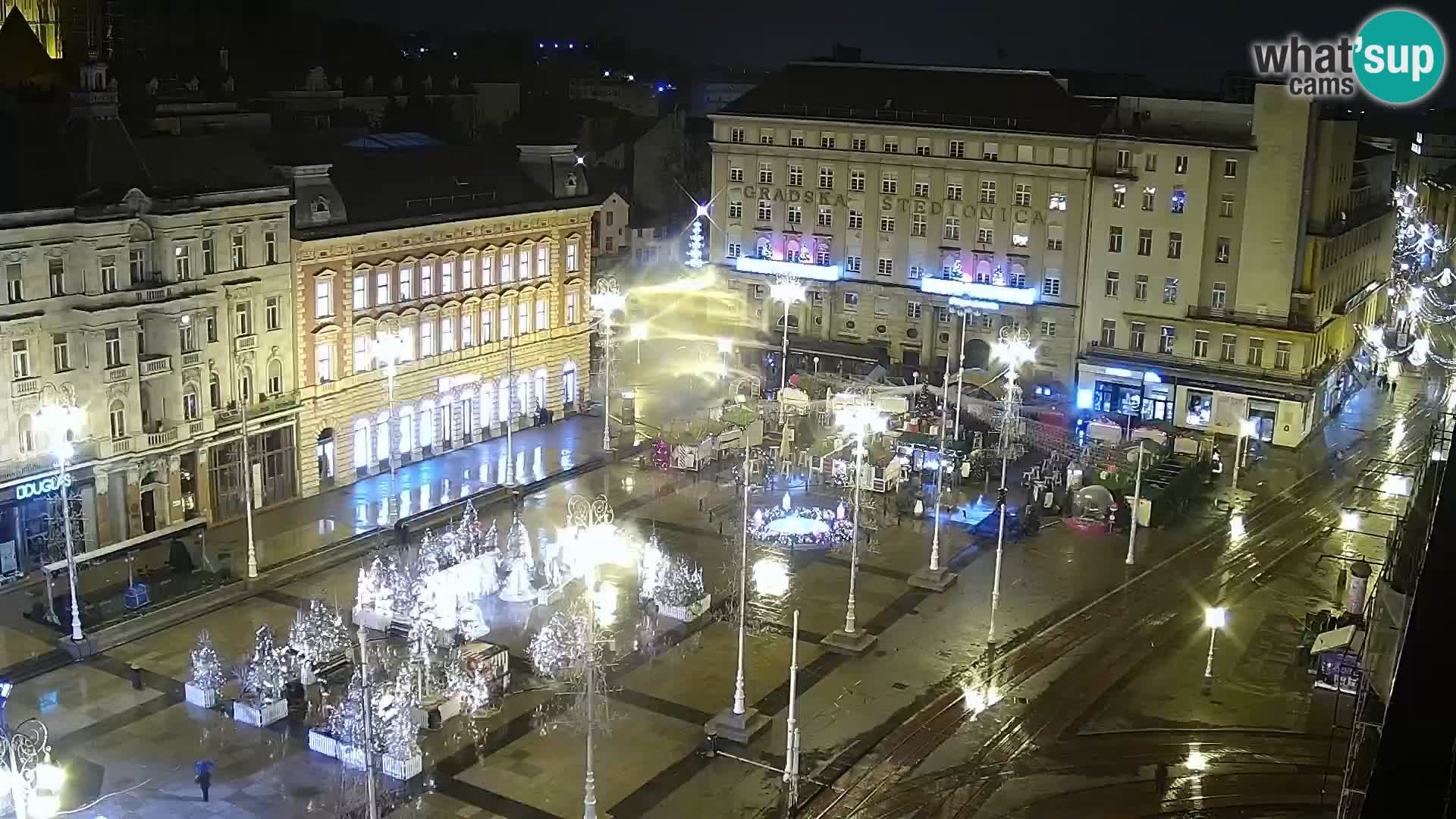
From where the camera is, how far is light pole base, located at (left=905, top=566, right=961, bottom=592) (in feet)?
176

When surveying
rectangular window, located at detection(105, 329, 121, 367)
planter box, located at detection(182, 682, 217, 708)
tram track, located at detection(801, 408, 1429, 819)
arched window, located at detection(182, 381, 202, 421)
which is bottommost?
tram track, located at detection(801, 408, 1429, 819)

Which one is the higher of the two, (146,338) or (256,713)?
(146,338)

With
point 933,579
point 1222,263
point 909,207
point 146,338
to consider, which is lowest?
point 933,579

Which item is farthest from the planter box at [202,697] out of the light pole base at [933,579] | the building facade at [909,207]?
the building facade at [909,207]

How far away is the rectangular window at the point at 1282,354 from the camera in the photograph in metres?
75.6

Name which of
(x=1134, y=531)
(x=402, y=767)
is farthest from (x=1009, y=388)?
(x=402, y=767)

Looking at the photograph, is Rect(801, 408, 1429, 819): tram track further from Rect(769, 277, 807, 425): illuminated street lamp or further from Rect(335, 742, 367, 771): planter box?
Rect(769, 277, 807, 425): illuminated street lamp

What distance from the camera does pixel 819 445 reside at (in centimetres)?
7144

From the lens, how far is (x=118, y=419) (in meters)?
53.8

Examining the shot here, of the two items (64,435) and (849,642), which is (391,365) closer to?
(64,435)

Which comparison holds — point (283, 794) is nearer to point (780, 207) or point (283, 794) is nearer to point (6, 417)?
point (6, 417)

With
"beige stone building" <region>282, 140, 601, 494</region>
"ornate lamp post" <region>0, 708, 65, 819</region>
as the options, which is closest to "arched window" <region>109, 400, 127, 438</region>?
"beige stone building" <region>282, 140, 601, 494</region>

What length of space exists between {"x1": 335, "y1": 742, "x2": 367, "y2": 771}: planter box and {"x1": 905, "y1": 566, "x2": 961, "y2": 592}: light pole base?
77.0 ft

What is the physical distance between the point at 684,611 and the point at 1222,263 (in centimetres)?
4370
